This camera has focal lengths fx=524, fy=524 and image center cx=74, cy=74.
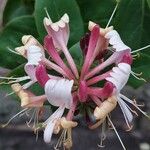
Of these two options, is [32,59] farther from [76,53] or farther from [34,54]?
[76,53]

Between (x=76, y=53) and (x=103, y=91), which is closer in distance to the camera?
(x=103, y=91)

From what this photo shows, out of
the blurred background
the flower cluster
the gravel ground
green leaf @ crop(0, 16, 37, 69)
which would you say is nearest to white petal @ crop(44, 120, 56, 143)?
the flower cluster

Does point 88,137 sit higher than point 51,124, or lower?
lower

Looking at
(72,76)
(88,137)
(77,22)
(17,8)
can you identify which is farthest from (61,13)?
(88,137)

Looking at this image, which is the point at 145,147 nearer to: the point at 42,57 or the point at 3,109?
the point at 3,109

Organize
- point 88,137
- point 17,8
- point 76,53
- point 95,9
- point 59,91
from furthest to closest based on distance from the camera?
point 88,137, point 17,8, point 95,9, point 76,53, point 59,91
